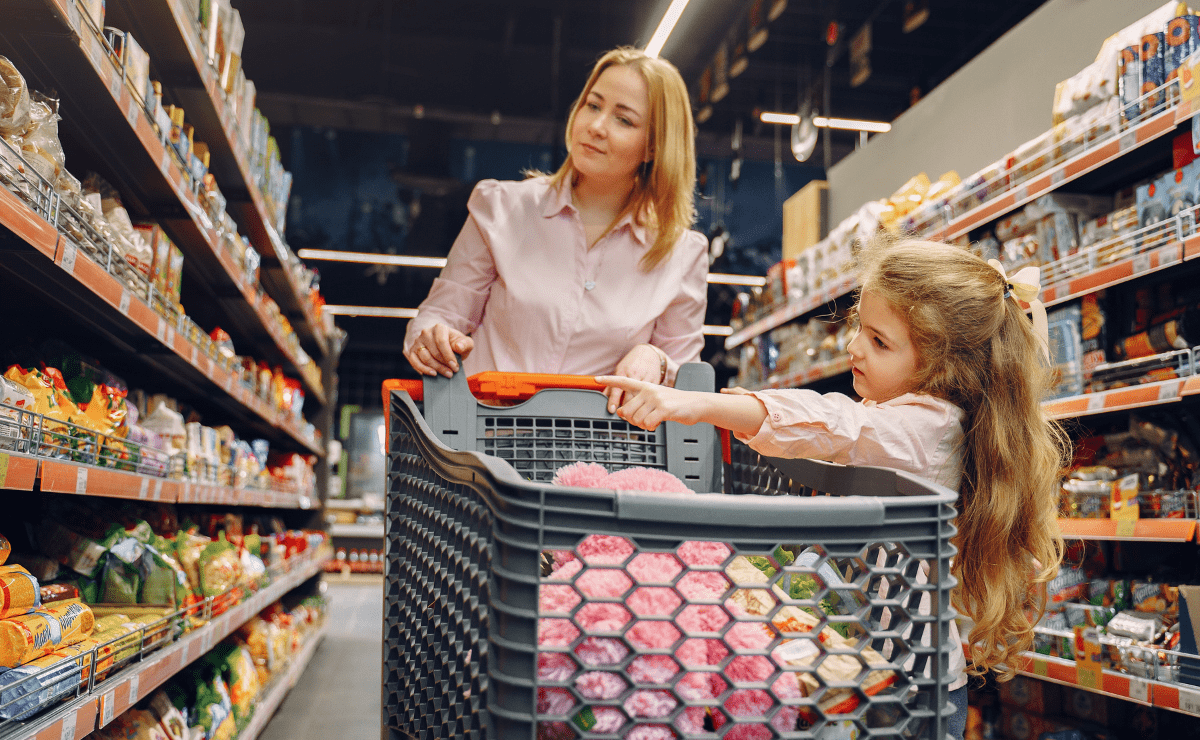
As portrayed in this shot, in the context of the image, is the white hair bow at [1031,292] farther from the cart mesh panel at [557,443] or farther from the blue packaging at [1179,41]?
the blue packaging at [1179,41]

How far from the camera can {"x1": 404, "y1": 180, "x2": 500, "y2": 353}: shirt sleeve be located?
5.41 feet

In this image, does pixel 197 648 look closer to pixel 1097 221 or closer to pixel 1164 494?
pixel 1164 494

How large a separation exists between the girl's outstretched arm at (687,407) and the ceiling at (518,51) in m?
6.94

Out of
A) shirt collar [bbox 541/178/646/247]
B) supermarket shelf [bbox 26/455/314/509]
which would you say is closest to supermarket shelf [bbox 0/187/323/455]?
supermarket shelf [bbox 26/455/314/509]

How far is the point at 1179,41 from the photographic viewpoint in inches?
89.2

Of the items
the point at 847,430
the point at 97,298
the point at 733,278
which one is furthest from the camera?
the point at 733,278

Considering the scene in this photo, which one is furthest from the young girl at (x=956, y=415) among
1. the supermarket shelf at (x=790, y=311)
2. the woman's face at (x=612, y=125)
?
the supermarket shelf at (x=790, y=311)

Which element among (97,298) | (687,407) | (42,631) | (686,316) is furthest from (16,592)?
(686,316)

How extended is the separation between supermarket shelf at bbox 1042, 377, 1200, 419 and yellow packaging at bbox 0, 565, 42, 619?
2.01 m

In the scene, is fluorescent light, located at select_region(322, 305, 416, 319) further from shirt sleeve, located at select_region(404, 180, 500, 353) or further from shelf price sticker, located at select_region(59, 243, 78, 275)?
shelf price sticker, located at select_region(59, 243, 78, 275)

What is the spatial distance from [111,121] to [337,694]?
2811 millimetres

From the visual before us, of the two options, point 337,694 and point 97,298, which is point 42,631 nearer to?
point 97,298

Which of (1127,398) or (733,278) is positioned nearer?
(1127,398)

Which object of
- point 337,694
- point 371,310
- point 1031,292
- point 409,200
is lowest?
point 337,694
